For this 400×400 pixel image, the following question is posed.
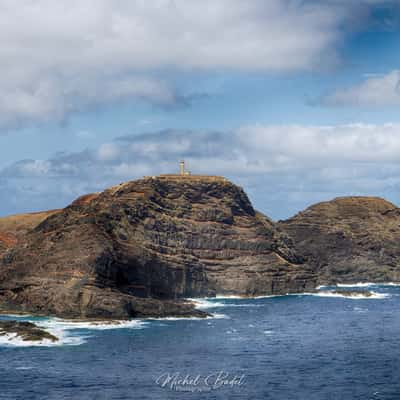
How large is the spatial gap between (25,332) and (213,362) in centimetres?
3612

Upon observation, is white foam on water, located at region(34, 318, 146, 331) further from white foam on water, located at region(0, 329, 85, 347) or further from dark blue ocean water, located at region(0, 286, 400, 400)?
white foam on water, located at region(0, 329, 85, 347)

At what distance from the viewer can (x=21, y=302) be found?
529ft

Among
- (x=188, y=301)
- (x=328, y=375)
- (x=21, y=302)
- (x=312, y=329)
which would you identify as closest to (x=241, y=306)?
(x=188, y=301)

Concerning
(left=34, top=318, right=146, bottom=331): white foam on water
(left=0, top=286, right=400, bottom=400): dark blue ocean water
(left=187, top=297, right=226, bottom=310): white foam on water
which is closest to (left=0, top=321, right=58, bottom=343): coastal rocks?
(left=0, top=286, right=400, bottom=400): dark blue ocean water

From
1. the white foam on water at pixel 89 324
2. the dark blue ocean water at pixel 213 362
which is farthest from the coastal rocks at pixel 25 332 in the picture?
the white foam on water at pixel 89 324

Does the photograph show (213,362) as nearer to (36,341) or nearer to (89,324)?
(36,341)

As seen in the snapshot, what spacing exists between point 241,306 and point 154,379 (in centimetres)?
9789

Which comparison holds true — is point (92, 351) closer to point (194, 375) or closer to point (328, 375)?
point (194, 375)

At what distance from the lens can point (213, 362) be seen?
106562 millimetres

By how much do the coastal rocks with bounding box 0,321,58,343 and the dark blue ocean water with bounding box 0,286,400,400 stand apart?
12.1ft

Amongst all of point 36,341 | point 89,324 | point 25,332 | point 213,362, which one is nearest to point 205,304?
point 89,324

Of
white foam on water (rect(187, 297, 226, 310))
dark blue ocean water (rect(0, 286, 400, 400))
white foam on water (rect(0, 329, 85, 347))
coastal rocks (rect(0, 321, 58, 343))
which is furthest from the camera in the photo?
white foam on water (rect(187, 297, 226, 310))

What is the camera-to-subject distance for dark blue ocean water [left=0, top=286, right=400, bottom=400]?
88438mm

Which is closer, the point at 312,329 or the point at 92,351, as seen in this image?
the point at 92,351
